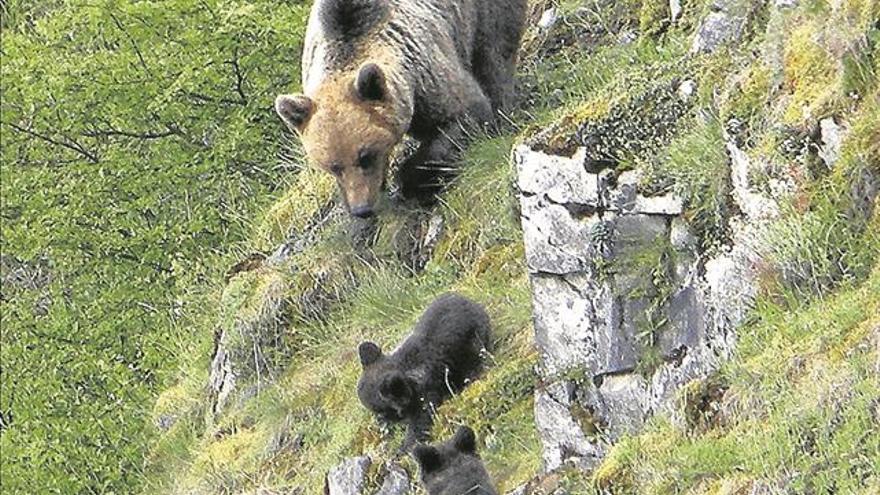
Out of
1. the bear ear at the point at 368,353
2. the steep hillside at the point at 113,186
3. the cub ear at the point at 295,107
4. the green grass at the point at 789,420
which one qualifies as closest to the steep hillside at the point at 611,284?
the green grass at the point at 789,420

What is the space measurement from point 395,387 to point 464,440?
129 centimetres

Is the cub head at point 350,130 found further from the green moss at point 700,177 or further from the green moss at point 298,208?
the green moss at point 700,177

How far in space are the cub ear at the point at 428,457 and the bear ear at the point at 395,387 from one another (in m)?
1.22

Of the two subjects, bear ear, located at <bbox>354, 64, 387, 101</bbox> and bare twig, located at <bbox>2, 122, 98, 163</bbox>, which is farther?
bare twig, located at <bbox>2, 122, 98, 163</bbox>

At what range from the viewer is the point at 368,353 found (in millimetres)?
9438

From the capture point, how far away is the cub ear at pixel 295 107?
10680mm

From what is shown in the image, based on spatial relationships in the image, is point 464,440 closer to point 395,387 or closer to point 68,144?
point 395,387

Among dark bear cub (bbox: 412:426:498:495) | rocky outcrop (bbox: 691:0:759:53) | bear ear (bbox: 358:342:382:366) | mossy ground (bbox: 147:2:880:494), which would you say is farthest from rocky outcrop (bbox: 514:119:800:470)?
bear ear (bbox: 358:342:382:366)

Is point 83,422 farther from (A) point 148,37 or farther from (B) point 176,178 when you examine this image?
(A) point 148,37

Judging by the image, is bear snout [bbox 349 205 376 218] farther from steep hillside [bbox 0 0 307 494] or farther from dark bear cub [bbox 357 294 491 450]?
steep hillside [bbox 0 0 307 494]

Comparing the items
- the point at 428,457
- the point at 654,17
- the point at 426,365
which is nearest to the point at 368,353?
the point at 426,365

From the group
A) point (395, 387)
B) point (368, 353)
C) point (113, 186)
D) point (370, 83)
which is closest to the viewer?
point (395, 387)

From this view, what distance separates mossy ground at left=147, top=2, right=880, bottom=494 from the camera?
597 cm

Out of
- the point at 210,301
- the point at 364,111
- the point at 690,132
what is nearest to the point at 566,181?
the point at 690,132
